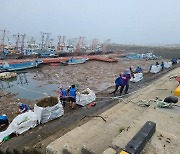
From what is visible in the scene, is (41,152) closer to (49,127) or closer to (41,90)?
(49,127)

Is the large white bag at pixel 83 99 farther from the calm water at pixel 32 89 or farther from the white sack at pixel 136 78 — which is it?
the white sack at pixel 136 78

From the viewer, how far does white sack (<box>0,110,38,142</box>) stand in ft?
21.8

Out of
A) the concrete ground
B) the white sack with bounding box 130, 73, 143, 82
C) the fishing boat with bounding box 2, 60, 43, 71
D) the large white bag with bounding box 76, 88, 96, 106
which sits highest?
the concrete ground

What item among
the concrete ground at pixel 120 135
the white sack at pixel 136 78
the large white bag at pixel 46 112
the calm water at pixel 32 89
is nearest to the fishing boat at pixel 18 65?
the calm water at pixel 32 89

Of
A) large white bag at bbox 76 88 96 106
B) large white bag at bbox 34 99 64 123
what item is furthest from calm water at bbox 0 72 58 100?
large white bag at bbox 34 99 64 123

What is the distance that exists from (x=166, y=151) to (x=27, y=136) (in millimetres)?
4471

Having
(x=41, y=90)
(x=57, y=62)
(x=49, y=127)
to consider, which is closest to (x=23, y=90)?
(x=41, y=90)

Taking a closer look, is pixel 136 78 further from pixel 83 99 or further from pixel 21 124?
pixel 21 124

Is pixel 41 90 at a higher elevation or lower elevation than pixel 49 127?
lower

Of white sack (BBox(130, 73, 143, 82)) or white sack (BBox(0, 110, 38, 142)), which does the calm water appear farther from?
white sack (BBox(0, 110, 38, 142))

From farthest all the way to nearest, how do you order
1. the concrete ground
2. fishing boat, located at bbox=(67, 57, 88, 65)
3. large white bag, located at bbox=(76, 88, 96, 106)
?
fishing boat, located at bbox=(67, 57, 88, 65) → large white bag, located at bbox=(76, 88, 96, 106) → the concrete ground

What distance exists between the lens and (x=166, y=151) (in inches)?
127

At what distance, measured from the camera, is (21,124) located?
6730 mm

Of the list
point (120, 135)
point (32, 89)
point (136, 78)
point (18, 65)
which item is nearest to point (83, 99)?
point (120, 135)
